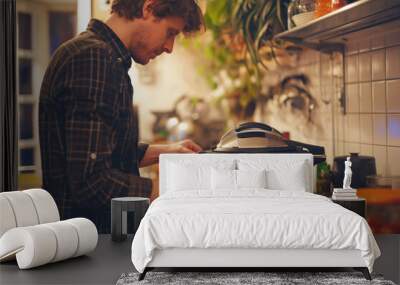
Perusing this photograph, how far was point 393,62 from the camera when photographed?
23.5ft

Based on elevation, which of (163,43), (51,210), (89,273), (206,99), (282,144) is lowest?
(89,273)

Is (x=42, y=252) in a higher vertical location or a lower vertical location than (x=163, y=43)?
lower

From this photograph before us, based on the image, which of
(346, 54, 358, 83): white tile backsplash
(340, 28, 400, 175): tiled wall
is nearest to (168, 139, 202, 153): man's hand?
(340, 28, 400, 175): tiled wall

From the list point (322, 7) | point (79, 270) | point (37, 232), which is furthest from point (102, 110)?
point (322, 7)

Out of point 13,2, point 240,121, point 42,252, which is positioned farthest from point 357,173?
point 13,2

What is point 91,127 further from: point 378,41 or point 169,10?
point 378,41

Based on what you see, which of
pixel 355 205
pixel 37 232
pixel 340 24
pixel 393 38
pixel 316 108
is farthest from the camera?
pixel 316 108

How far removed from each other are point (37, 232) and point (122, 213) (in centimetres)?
152

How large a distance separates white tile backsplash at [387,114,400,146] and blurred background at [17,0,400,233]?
0.81 feet

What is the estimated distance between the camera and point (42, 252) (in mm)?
5500

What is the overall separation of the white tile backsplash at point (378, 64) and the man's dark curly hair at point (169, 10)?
1768 mm

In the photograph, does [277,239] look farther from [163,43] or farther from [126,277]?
[163,43]

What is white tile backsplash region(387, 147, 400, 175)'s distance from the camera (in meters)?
7.23

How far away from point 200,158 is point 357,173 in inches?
63.6
